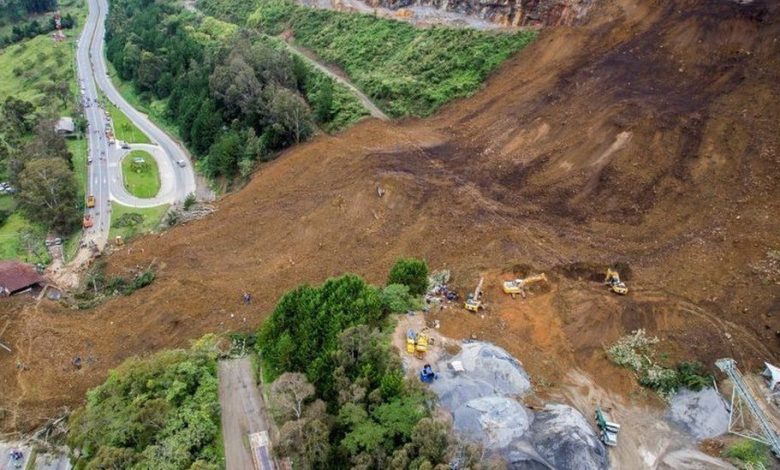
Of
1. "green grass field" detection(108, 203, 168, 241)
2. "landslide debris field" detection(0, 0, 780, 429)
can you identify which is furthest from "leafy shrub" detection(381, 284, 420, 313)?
"green grass field" detection(108, 203, 168, 241)

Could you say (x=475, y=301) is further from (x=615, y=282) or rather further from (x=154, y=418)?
(x=154, y=418)

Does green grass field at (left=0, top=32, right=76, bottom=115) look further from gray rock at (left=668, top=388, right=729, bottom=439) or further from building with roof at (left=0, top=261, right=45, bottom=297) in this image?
gray rock at (left=668, top=388, right=729, bottom=439)

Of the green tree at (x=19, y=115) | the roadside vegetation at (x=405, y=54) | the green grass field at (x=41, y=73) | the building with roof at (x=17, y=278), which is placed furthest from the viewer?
the green grass field at (x=41, y=73)

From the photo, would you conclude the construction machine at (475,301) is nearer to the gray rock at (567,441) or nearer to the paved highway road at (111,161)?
the gray rock at (567,441)

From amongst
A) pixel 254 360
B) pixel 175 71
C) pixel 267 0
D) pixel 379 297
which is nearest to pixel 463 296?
pixel 379 297

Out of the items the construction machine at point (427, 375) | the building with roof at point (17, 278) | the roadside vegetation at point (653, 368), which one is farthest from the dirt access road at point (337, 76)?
the construction machine at point (427, 375)

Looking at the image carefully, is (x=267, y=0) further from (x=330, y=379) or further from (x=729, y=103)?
(x=330, y=379)

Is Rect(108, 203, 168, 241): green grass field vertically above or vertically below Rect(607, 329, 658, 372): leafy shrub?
below
